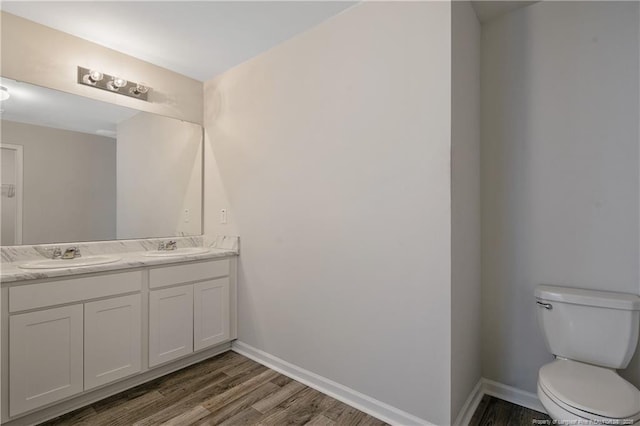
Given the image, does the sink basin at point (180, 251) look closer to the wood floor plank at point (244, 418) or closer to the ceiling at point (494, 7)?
the wood floor plank at point (244, 418)

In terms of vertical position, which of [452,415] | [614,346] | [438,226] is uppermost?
[438,226]

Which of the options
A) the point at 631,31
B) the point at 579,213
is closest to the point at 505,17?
the point at 631,31

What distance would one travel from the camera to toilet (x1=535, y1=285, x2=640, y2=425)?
1247 millimetres

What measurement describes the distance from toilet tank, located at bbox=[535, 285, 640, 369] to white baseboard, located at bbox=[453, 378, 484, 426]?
0.51 metres

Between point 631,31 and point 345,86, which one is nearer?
point 631,31

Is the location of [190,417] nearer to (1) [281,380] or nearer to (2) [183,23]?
(1) [281,380]

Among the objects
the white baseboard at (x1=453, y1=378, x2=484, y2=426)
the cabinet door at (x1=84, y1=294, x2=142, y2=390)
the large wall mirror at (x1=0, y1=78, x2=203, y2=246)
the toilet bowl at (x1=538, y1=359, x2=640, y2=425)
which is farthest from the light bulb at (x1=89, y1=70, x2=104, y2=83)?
the toilet bowl at (x1=538, y1=359, x2=640, y2=425)

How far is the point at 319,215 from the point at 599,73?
1.75 meters

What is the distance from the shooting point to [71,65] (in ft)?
7.32

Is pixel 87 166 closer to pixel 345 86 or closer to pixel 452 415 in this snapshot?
pixel 345 86

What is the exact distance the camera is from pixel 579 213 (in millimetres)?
1756

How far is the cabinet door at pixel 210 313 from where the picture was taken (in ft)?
7.98

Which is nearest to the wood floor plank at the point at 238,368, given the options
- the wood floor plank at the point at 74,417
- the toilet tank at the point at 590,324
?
the wood floor plank at the point at 74,417

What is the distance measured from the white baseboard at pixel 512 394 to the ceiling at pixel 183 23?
2.55 m
